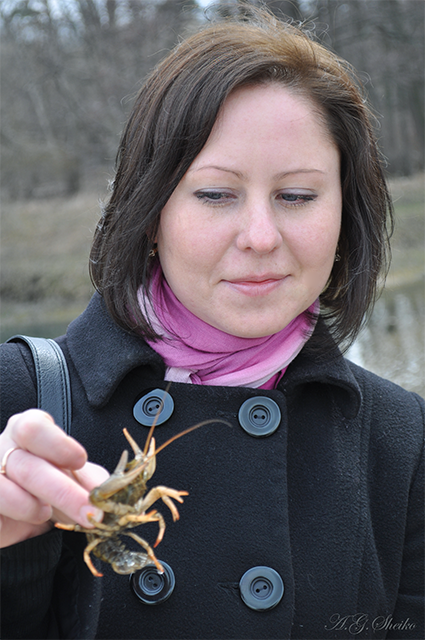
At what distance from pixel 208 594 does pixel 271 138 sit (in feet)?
4.23

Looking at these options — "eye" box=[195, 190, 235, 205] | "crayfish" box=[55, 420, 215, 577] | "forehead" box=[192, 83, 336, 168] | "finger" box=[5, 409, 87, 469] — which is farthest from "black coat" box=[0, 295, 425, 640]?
"forehead" box=[192, 83, 336, 168]

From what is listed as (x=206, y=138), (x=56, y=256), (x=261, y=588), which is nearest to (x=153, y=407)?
(x=261, y=588)

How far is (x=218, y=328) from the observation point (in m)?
2.04

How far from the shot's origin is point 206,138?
188 cm

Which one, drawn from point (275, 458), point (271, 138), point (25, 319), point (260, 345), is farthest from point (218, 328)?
point (25, 319)

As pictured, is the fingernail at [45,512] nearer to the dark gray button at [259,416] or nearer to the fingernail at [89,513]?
the fingernail at [89,513]

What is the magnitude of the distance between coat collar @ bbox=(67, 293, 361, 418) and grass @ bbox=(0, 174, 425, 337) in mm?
2136

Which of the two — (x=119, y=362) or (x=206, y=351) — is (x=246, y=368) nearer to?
(x=206, y=351)

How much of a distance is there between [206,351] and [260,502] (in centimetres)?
49

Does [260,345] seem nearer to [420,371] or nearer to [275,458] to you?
[275,458]

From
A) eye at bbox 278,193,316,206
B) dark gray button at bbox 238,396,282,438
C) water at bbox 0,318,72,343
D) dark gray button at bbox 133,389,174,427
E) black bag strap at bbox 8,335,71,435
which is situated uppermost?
eye at bbox 278,193,316,206

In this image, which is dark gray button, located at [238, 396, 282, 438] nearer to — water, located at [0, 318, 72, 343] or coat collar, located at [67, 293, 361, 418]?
coat collar, located at [67, 293, 361, 418]

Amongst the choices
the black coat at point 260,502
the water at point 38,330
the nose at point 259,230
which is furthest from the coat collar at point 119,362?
the water at point 38,330

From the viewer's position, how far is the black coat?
5.81 ft
